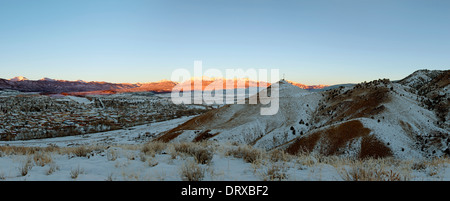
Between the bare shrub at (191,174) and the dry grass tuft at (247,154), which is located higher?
the bare shrub at (191,174)

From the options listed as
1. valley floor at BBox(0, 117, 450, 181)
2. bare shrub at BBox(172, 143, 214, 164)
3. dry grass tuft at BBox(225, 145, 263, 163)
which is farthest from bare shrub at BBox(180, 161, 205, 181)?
dry grass tuft at BBox(225, 145, 263, 163)

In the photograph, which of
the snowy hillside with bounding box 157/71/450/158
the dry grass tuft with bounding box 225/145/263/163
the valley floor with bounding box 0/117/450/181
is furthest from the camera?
the snowy hillside with bounding box 157/71/450/158

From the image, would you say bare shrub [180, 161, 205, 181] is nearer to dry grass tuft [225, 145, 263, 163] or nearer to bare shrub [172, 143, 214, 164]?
bare shrub [172, 143, 214, 164]

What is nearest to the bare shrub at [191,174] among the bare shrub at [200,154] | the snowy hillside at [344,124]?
the bare shrub at [200,154]

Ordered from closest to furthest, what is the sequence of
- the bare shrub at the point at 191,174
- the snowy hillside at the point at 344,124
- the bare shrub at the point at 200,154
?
1. the bare shrub at the point at 191,174
2. the bare shrub at the point at 200,154
3. the snowy hillside at the point at 344,124

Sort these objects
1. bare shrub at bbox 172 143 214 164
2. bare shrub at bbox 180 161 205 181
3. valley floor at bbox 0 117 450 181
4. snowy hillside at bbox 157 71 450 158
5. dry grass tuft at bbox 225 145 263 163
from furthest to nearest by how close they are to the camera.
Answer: snowy hillside at bbox 157 71 450 158 < dry grass tuft at bbox 225 145 263 163 < bare shrub at bbox 172 143 214 164 < valley floor at bbox 0 117 450 181 < bare shrub at bbox 180 161 205 181

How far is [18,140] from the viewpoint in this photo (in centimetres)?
3186

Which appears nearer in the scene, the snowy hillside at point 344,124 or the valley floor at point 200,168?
the valley floor at point 200,168

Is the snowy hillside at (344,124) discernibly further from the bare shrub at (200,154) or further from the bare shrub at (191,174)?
the bare shrub at (191,174)

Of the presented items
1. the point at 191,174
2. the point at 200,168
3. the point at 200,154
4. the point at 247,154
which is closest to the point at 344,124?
the point at 247,154

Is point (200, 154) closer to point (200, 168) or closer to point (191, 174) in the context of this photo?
point (200, 168)
